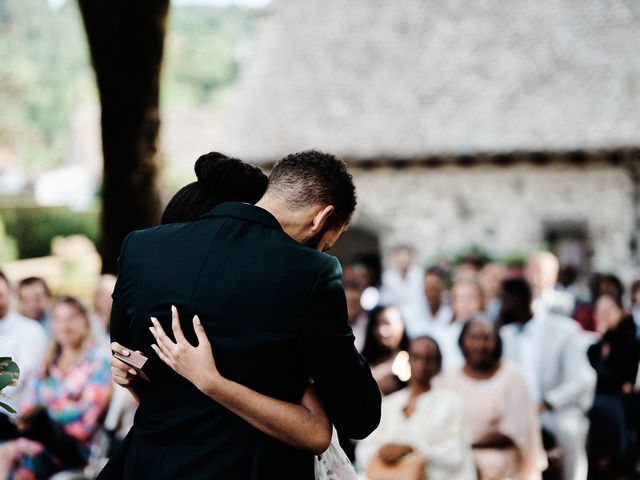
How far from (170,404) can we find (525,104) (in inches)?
618

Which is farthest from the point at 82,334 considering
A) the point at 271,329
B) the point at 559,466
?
the point at 271,329

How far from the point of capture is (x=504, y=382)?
17.9ft

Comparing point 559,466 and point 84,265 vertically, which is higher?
point 559,466

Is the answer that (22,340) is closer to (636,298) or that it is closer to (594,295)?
(594,295)

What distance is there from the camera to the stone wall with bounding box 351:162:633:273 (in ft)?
54.0

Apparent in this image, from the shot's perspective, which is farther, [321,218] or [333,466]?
[333,466]

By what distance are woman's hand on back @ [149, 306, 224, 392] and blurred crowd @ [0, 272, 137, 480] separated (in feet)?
9.70

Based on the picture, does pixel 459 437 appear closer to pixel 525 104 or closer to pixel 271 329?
pixel 271 329

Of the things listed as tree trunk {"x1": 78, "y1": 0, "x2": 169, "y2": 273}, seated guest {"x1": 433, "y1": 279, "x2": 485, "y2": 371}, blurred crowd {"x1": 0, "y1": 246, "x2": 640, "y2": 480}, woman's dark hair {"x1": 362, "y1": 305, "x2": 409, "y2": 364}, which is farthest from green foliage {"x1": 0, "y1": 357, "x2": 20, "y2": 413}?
seated guest {"x1": 433, "y1": 279, "x2": 485, "y2": 371}

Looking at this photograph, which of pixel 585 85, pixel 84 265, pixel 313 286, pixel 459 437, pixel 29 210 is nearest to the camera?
pixel 313 286

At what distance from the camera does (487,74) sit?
1752 cm

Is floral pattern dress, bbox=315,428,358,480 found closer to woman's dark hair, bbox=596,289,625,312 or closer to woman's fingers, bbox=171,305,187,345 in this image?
woman's fingers, bbox=171,305,187,345

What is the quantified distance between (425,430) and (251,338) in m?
3.06

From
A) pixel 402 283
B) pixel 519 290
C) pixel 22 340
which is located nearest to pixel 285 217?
pixel 22 340
